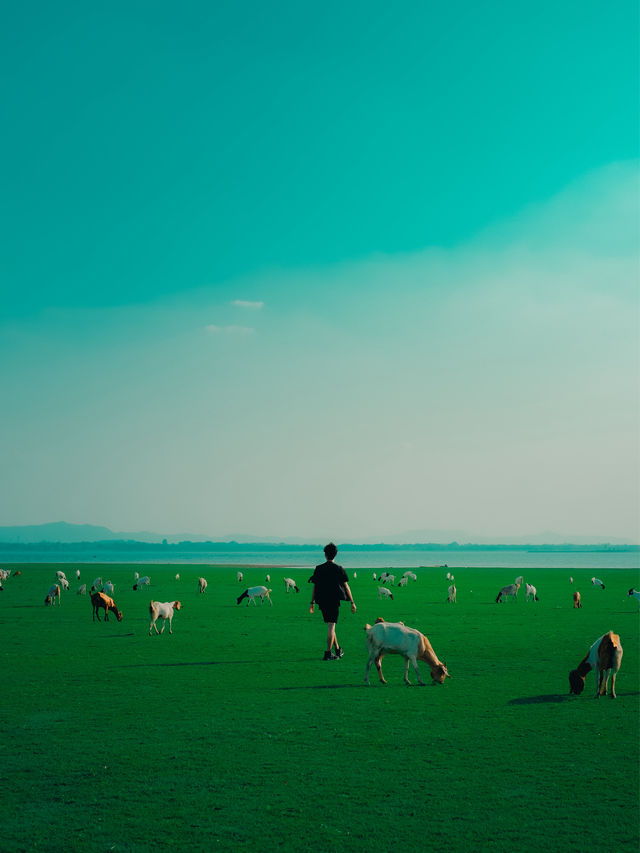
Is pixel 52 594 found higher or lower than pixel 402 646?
lower

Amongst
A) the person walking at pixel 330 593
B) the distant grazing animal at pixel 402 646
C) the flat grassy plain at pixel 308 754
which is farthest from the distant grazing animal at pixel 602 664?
the person walking at pixel 330 593

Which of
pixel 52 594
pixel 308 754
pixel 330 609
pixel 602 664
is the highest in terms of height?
pixel 330 609

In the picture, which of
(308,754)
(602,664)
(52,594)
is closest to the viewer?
(308,754)

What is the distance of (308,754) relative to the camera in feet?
28.9

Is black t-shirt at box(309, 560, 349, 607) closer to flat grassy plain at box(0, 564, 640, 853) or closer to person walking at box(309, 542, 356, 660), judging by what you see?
person walking at box(309, 542, 356, 660)

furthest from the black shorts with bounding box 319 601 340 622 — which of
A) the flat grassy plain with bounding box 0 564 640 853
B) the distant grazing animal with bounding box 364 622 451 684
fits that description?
the distant grazing animal with bounding box 364 622 451 684

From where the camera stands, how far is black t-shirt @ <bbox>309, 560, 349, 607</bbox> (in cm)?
1673

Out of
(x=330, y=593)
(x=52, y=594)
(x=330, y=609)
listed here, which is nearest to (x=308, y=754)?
(x=330, y=609)

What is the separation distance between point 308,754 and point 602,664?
20.9ft

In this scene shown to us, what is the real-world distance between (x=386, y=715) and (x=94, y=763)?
4.53 metres

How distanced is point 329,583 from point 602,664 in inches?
256

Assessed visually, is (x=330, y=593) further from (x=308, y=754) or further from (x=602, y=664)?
(x=308, y=754)

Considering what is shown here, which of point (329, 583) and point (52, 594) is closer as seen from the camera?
point (329, 583)

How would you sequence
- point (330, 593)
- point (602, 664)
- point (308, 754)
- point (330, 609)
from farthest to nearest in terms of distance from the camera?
point (330, 593) → point (330, 609) → point (602, 664) → point (308, 754)
